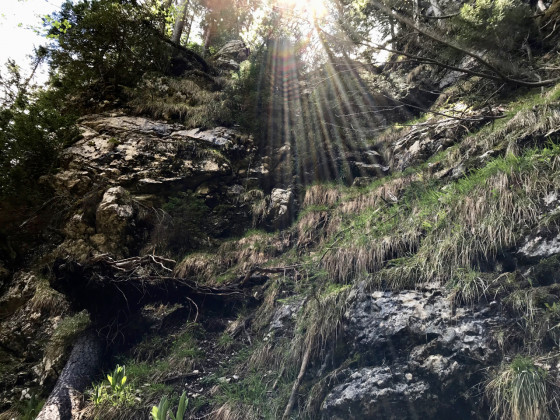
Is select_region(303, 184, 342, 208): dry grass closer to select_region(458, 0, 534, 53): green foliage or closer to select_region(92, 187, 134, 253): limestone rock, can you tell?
select_region(458, 0, 534, 53): green foliage

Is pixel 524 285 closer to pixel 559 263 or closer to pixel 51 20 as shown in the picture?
pixel 559 263

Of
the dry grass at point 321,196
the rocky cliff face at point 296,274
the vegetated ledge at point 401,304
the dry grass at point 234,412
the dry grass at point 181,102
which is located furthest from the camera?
the dry grass at point 181,102

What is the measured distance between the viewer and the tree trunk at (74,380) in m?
4.62

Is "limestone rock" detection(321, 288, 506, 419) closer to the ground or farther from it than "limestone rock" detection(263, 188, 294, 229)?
closer to the ground

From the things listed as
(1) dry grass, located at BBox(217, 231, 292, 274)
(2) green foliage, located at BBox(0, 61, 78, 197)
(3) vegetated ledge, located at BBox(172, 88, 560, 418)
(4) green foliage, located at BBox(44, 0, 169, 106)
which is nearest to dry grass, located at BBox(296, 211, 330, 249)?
(1) dry grass, located at BBox(217, 231, 292, 274)

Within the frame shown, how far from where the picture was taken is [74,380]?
16.5 ft

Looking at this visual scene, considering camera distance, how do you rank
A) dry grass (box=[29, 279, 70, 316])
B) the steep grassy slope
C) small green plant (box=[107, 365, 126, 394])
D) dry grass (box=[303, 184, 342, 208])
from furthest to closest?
dry grass (box=[303, 184, 342, 208]) < dry grass (box=[29, 279, 70, 316]) < small green plant (box=[107, 365, 126, 394]) < the steep grassy slope

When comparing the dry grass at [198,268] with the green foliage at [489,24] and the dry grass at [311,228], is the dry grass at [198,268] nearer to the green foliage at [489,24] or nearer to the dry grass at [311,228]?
the dry grass at [311,228]

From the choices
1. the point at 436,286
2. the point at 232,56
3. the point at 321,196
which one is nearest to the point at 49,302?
the point at 321,196

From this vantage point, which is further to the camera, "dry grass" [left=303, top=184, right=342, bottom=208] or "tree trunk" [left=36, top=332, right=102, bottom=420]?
"dry grass" [left=303, top=184, right=342, bottom=208]

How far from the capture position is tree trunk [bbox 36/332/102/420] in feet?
15.1

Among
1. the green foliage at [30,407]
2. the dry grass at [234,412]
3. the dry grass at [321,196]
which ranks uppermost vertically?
the dry grass at [321,196]

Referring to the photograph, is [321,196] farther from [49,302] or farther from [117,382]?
[49,302]

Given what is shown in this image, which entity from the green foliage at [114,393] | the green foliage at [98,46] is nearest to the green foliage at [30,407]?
the green foliage at [114,393]
